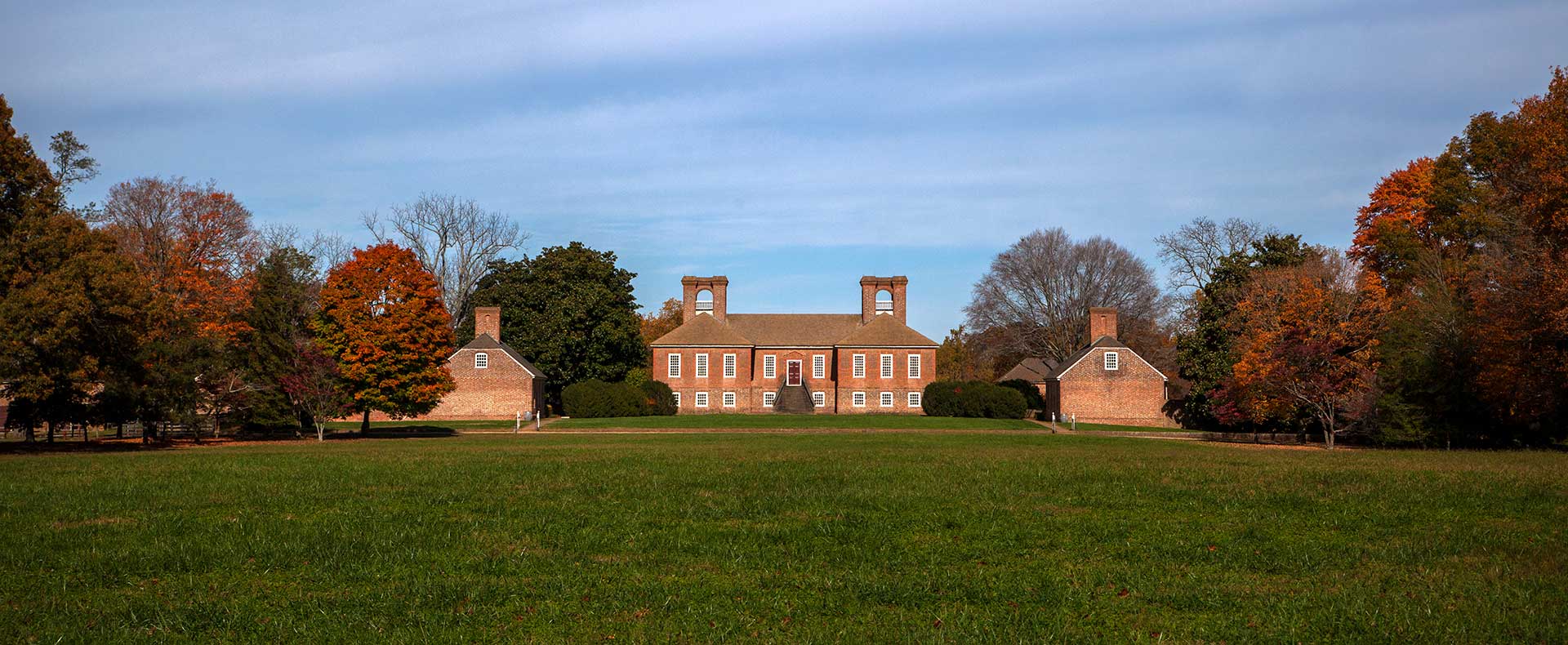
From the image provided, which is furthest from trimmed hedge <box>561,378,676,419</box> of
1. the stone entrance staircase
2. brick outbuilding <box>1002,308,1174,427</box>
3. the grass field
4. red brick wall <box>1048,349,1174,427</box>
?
the grass field

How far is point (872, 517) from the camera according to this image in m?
10.2

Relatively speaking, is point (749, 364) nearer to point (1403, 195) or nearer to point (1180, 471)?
point (1403, 195)

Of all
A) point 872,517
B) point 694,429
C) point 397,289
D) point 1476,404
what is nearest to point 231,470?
point 872,517

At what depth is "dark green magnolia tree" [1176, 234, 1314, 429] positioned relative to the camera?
46500 mm

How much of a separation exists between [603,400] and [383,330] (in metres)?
19.2

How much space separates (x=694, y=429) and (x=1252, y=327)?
74.8 feet

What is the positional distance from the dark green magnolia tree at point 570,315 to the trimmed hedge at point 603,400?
4.89m

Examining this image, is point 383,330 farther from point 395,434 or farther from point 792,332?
point 792,332

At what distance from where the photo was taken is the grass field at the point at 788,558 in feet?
20.6

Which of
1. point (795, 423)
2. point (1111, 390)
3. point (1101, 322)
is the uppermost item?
point (1101, 322)

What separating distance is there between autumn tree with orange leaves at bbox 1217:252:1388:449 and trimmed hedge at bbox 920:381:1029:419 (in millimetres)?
20411

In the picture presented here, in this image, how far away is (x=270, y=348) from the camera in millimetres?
36875

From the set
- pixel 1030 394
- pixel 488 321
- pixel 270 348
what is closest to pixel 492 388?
pixel 488 321

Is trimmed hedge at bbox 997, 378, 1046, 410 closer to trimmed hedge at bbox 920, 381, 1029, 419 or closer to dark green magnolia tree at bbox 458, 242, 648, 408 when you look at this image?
trimmed hedge at bbox 920, 381, 1029, 419
